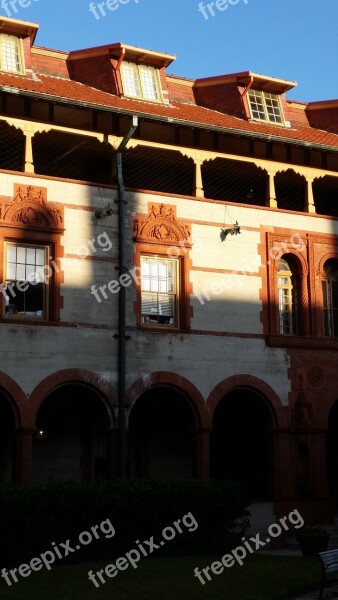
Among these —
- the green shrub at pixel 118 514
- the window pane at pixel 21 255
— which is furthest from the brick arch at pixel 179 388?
the window pane at pixel 21 255

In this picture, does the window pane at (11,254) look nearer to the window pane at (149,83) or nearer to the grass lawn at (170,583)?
the window pane at (149,83)

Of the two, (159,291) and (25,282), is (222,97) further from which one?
(25,282)

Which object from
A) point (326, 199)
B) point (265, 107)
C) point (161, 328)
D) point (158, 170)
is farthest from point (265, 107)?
point (161, 328)

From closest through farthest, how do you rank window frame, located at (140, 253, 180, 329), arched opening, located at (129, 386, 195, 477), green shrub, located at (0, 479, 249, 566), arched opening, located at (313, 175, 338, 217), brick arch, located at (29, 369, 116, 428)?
green shrub, located at (0, 479, 249, 566) < brick arch, located at (29, 369, 116, 428) < window frame, located at (140, 253, 180, 329) < arched opening, located at (129, 386, 195, 477) < arched opening, located at (313, 175, 338, 217)

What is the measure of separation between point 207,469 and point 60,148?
32.2 feet

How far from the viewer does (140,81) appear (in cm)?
2820

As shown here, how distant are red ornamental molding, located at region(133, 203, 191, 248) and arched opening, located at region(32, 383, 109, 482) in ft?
15.3

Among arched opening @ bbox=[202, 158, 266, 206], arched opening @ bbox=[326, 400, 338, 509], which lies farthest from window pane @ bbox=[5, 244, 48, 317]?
arched opening @ bbox=[326, 400, 338, 509]

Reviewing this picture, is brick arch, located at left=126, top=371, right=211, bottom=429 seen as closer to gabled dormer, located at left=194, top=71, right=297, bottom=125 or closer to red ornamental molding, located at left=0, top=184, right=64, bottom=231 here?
red ornamental molding, located at left=0, top=184, right=64, bottom=231

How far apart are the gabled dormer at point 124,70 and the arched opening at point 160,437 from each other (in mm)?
9069

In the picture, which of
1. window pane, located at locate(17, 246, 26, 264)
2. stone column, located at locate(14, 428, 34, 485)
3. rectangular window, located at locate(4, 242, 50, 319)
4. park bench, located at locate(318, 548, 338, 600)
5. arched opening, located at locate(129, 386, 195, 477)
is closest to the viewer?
park bench, located at locate(318, 548, 338, 600)

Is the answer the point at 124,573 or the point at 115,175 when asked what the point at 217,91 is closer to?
the point at 115,175

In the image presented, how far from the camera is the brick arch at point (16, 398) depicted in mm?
22516

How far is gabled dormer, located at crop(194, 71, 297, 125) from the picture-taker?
2970 centimetres
